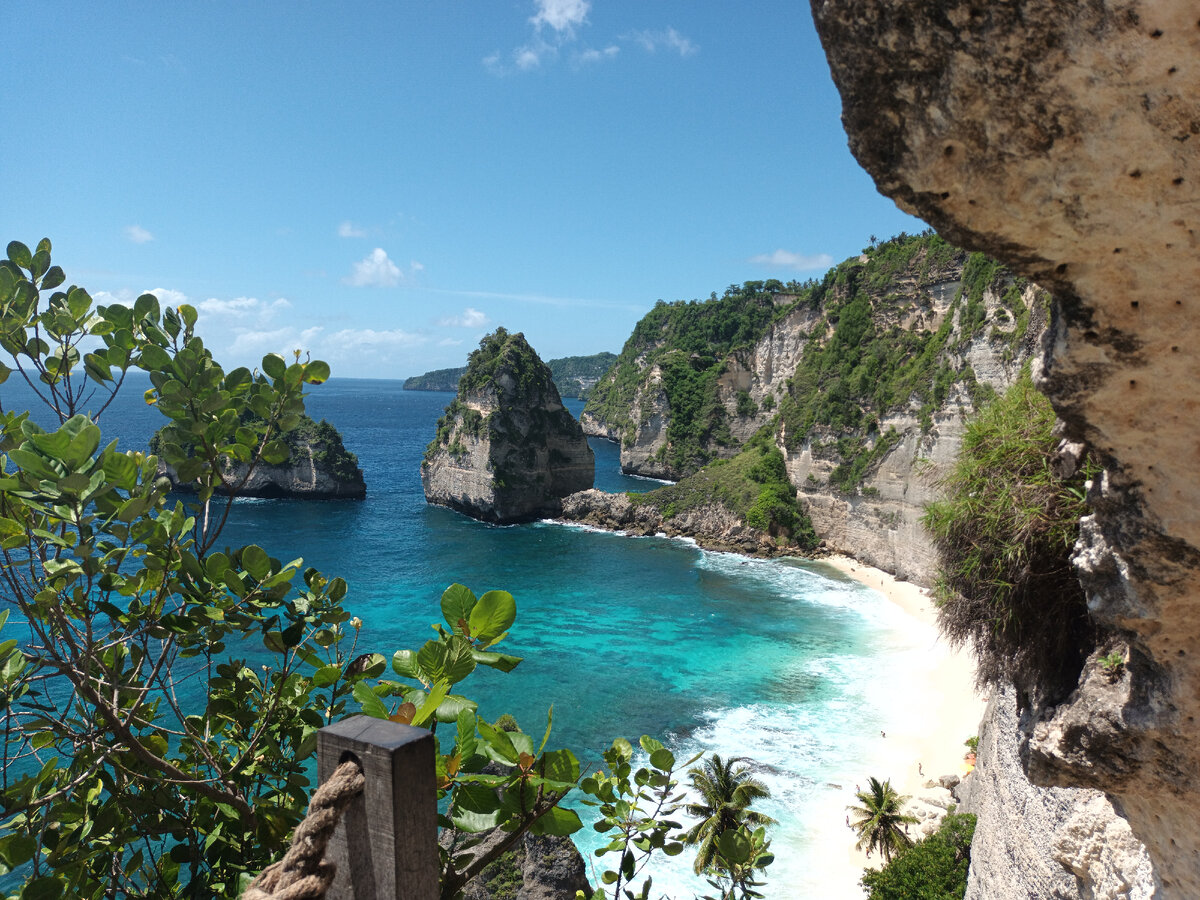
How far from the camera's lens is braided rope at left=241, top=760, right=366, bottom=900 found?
137 centimetres

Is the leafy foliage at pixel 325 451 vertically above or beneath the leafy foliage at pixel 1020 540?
beneath

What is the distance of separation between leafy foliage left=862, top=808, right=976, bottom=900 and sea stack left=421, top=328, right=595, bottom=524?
39.7 meters

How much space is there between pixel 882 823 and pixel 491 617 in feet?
55.0

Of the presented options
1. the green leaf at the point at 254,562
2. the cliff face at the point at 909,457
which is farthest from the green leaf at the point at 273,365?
the cliff face at the point at 909,457

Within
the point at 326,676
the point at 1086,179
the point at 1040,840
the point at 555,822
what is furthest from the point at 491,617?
the point at 1040,840

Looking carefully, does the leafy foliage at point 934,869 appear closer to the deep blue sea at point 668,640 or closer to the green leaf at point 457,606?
the deep blue sea at point 668,640

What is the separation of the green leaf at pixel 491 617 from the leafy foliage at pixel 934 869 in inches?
513

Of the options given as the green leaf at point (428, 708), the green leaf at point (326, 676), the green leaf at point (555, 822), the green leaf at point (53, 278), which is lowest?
the green leaf at point (555, 822)

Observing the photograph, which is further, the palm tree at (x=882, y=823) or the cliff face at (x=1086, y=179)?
the palm tree at (x=882, y=823)

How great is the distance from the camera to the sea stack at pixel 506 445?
5150 cm

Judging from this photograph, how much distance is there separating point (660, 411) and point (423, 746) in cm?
6931

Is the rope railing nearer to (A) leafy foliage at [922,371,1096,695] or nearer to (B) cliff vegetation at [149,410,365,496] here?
(A) leafy foliage at [922,371,1096,695]

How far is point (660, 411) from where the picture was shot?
2768 inches

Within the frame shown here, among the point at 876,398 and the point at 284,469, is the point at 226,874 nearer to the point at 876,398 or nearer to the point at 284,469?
the point at 876,398
